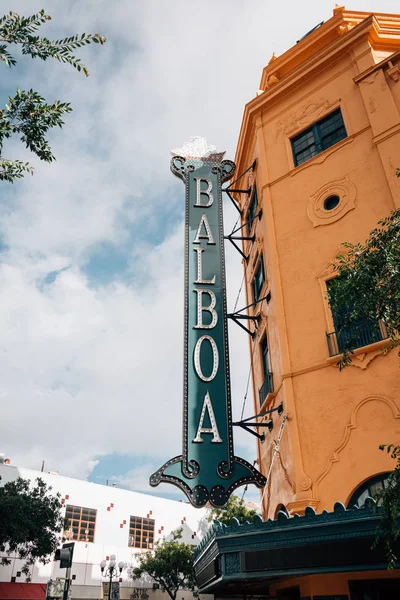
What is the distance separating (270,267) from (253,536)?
7564 mm

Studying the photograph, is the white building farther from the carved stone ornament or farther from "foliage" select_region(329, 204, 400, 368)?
"foliage" select_region(329, 204, 400, 368)

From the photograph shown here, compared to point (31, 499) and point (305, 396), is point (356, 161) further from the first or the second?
point (31, 499)

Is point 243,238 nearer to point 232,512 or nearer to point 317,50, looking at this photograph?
point 317,50

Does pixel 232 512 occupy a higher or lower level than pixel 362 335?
higher

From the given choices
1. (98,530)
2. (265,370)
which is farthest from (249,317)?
(98,530)

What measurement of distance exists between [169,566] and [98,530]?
15.6ft

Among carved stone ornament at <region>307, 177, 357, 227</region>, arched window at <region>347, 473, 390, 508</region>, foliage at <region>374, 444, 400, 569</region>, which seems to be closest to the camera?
foliage at <region>374, 444, 400, 569</region>

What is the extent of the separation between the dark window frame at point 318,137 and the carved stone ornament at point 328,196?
1516mm

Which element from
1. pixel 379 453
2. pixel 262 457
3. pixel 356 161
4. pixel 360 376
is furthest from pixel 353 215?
pixel 262 457

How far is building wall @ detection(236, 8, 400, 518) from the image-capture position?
34.0 ft

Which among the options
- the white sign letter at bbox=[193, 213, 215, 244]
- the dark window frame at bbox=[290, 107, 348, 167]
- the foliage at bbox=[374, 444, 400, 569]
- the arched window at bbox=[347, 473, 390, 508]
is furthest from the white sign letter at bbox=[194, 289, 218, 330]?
the foliage at bbox=[374, 444, 400, 569]

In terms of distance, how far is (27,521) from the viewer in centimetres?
→ 2162

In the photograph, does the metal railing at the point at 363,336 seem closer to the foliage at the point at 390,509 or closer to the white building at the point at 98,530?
the foliage at the point at 390,509

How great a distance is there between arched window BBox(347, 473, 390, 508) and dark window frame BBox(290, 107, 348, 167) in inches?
356
